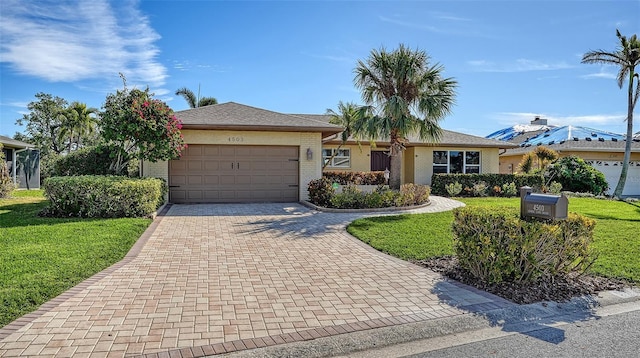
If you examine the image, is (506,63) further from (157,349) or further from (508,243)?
(157,349)

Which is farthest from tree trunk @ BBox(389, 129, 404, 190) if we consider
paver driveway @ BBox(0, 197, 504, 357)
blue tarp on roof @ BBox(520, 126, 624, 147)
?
blue tarp on roof @ BBox(520, 126, 624, 147)

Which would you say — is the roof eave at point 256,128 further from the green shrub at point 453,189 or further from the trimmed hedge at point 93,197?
the green shrub at point 453,189

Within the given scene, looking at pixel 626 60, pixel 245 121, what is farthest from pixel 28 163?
pixel 626 60

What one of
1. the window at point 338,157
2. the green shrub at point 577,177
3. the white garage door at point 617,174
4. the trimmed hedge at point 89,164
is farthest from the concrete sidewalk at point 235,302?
the white garage door at point 617,174

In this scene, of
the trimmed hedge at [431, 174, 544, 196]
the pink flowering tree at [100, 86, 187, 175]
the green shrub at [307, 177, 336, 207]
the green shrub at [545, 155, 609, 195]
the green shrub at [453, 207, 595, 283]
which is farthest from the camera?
the green shrub at [545, 155, 609, 195]

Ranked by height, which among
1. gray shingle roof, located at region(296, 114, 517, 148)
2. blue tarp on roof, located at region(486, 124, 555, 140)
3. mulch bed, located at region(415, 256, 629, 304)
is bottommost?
mulch bed, located at region(415, 256, 629, 304)

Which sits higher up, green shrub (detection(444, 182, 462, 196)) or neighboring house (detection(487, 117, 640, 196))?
neighboring house (detection(487, 117, 640, 196))

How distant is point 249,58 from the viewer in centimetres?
1436

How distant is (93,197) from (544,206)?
9637mm

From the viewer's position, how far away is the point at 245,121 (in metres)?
13.9

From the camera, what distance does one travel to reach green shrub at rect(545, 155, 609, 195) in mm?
19125

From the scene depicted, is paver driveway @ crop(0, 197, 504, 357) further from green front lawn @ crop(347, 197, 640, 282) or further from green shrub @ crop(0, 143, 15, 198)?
green shrub @ crop(0, 143, 15, 198)

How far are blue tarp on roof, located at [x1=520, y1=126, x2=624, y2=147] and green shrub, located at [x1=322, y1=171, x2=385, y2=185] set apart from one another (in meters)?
13.3

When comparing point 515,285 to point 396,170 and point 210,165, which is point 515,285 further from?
point 210,165
